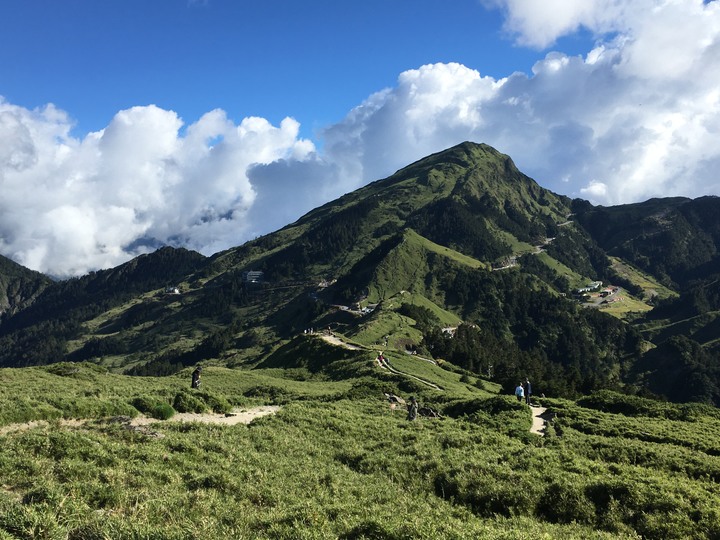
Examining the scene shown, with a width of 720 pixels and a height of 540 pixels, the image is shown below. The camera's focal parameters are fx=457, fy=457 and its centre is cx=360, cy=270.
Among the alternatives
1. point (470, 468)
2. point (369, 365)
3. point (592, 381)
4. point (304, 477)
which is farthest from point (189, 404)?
point (592, 381)

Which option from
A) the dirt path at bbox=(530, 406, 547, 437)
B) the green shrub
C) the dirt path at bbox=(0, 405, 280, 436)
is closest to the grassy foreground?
the green shrub

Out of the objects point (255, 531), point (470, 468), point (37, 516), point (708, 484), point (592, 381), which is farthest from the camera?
point (592, 381)

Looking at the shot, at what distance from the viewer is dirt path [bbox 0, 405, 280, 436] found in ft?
82.2

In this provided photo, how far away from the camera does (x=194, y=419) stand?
3072 cm

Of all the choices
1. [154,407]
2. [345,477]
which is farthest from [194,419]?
[345,477]

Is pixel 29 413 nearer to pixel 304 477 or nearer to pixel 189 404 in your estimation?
pixel 189 404

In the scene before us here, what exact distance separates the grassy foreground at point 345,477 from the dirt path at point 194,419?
46cm

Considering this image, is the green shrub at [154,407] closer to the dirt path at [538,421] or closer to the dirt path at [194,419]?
the dirt path at [194,419]

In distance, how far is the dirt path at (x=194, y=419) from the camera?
25056 mm

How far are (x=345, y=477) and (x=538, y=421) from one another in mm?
22648

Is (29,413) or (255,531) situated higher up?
(29,413)

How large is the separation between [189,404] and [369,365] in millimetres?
46431

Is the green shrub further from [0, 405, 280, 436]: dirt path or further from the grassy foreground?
[0, 405, 280, 436]: dirt path

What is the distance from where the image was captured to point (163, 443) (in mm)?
21828
